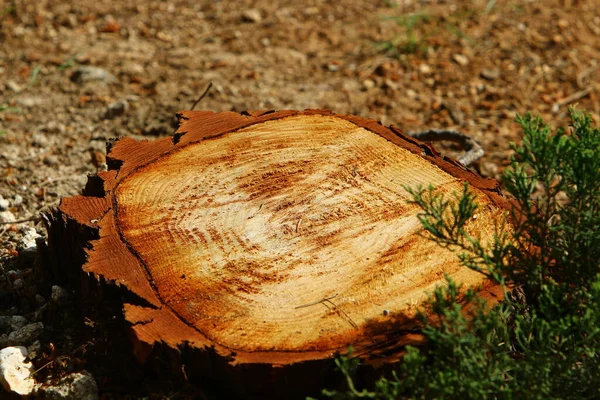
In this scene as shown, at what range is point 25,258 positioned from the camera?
2.96 meters

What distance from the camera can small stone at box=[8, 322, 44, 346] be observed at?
2533 mm

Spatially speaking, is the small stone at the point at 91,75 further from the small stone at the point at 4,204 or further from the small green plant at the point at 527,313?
the small green plant at the point at 527,313

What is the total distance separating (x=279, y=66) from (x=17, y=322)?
287 cm

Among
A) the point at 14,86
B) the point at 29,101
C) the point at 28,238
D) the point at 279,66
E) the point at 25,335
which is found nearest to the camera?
the point at 25,335

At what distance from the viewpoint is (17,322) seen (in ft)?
8.63

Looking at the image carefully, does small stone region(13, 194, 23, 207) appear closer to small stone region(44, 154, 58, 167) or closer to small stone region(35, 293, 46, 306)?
small stone region(44, 154, 58, 167)

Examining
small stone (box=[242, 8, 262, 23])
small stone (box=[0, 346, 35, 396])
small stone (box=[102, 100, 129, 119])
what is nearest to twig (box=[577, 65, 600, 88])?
small stone (box=[242, 8, 262, 23])

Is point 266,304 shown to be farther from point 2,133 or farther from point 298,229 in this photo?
point 2,133

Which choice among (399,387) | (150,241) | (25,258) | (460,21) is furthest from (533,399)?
(460,21)

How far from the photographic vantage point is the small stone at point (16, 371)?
2354 mm

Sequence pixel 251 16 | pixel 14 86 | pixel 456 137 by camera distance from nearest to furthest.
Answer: pixel 456 137, pixel 14 86, pixel 251 16

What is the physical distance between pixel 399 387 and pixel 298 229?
2.28ft

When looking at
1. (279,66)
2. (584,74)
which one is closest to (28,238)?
(279,66)

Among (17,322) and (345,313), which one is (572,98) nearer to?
(345,313)
